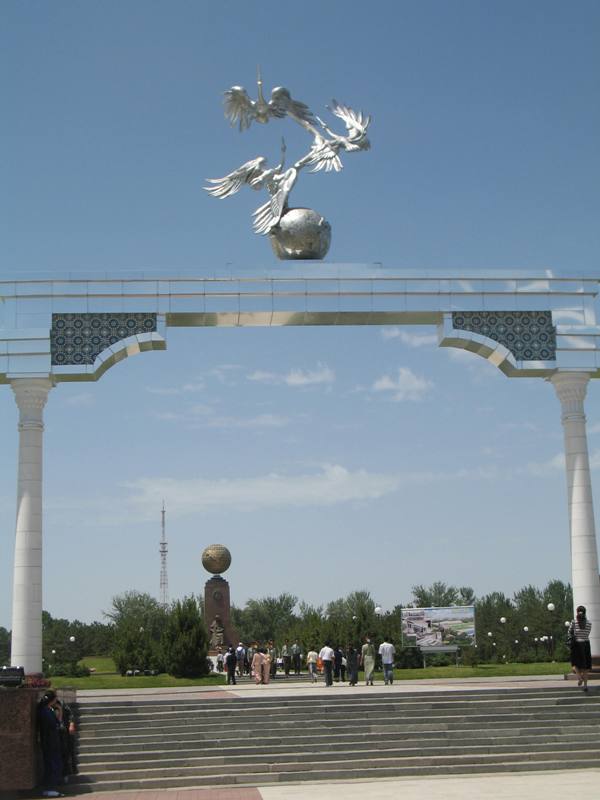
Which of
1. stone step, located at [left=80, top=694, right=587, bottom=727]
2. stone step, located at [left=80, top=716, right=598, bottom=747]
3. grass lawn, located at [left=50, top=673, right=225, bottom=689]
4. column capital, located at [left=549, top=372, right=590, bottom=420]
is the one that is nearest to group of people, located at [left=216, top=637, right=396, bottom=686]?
grass lawn, located at [left=50, top=673, right=225, bottom=689]

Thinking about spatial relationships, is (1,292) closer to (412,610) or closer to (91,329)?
(91,329)

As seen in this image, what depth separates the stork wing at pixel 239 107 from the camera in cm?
1847

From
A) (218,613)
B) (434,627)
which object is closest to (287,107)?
(434,627)

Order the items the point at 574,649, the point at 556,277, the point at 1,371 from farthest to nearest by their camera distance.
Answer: the point at 556,277 < the point at 1,371 < the point at 574,649

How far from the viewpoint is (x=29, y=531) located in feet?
56.8

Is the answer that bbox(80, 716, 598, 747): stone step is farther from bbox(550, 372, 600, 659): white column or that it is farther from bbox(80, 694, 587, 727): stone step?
bbox(550, 372, 600, 659): white column

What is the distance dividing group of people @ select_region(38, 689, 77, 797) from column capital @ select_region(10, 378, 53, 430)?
642cm

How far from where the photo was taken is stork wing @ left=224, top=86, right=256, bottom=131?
60.6ft

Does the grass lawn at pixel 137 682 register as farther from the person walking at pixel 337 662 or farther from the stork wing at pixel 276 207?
the stork wing at pixel 276 207

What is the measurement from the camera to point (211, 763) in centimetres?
1309

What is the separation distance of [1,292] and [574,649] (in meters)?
11.2

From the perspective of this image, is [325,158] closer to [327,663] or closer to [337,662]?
[327,663]

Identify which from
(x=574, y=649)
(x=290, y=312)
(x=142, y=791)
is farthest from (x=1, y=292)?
(x=574, y=649)

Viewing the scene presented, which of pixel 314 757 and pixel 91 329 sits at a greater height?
pixel 91 329
